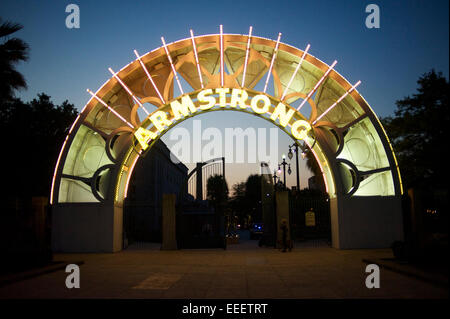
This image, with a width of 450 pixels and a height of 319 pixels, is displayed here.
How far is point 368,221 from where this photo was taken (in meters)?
20.4

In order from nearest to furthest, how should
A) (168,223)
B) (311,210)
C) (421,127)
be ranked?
(168,223)
(311,210)
(421,127)

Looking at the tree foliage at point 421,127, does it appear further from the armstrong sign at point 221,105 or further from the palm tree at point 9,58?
the palm tree at point 9,58

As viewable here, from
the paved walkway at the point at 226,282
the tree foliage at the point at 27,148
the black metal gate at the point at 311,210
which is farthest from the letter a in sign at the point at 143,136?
the black metal gate at the point at 311,210

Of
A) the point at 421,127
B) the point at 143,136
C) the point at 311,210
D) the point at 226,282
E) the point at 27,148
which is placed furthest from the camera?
the point at 421,127

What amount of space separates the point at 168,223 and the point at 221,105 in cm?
734

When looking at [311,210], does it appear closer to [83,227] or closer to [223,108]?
[223,108]

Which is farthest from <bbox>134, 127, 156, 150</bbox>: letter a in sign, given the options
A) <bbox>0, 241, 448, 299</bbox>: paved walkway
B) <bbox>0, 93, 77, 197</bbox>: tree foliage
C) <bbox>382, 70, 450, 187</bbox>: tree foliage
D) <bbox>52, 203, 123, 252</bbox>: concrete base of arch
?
<bbox>382, 70, 450, 187</bbox>: tree foliage

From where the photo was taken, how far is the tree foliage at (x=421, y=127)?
1159 inches

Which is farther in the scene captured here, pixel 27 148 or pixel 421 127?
pixel 421 127

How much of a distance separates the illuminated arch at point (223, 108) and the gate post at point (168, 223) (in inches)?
95.0

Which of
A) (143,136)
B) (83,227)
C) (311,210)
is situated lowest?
(83,227)

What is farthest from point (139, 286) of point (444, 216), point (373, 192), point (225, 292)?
point (373, 192)

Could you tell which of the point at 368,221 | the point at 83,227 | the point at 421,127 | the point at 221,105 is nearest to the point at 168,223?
the point at 83,227
